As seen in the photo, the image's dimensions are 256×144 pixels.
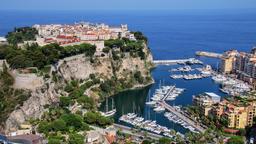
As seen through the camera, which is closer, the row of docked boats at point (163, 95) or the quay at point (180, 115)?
the quay at point (180, 115)

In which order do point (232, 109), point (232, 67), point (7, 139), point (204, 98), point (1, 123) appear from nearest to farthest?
point (7, 139) → point (1, 123) → point (232, 109) → point (204, 98) → point (232, 67)

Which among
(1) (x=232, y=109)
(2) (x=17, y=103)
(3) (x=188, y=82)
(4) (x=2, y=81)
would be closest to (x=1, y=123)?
(2) (x=17, y=103)

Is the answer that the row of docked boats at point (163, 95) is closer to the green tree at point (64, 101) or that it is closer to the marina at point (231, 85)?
the marina at point (231, 85)

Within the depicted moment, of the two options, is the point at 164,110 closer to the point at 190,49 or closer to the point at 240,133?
the point at 240,133

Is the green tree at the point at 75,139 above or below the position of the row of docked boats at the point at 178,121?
above

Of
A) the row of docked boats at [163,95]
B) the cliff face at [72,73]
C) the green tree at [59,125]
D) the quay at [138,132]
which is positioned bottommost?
the quay at [138,132]

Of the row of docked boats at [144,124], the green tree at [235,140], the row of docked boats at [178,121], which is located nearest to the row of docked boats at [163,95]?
the row of docked boats at [178,121]

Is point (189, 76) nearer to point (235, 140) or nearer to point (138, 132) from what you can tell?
point (138, 132)
